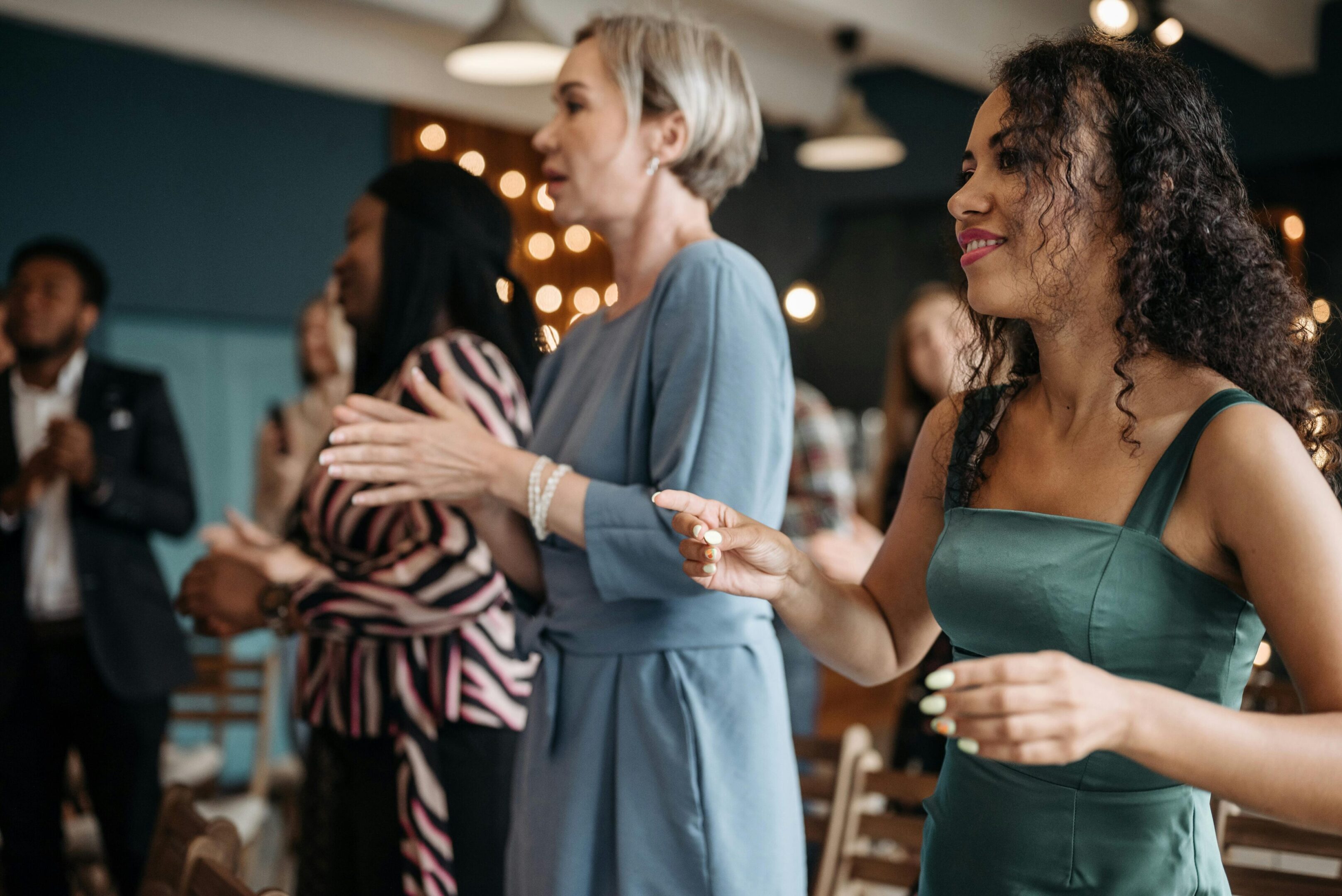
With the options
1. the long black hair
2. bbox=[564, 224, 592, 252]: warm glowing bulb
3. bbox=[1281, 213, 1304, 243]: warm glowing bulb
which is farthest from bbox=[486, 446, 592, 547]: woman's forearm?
bbox=[564, 224, 592, 252]: warm glowing bulb

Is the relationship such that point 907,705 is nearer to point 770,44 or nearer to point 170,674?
point 170,674

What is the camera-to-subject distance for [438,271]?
5.72ft

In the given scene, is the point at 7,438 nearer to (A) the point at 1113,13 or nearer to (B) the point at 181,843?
(B) the point at 181,843

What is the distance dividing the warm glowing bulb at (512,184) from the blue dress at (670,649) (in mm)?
4798

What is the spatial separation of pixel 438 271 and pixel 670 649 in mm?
771

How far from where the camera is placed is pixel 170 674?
2.70m

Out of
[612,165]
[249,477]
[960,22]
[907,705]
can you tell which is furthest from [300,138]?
[612,165]

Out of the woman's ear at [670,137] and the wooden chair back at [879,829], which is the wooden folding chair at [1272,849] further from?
the woman's ear at [670,137]

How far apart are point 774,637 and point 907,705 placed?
1.91m

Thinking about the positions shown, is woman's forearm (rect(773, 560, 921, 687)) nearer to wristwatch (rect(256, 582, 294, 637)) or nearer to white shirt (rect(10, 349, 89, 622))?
wristwatch (rect(256, 582, 294, 637))

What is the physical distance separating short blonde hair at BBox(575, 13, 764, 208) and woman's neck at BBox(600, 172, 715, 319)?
1.0 inches

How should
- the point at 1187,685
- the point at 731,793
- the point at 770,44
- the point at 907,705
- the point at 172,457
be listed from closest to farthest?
the point at 1187,685, the point at 731,793, the point at 172,457, the point at 907,705, the point at 770,44

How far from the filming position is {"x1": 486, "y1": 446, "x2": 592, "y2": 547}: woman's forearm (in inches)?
49.6

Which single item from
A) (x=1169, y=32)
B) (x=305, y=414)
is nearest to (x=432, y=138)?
(x=305, y=414)
